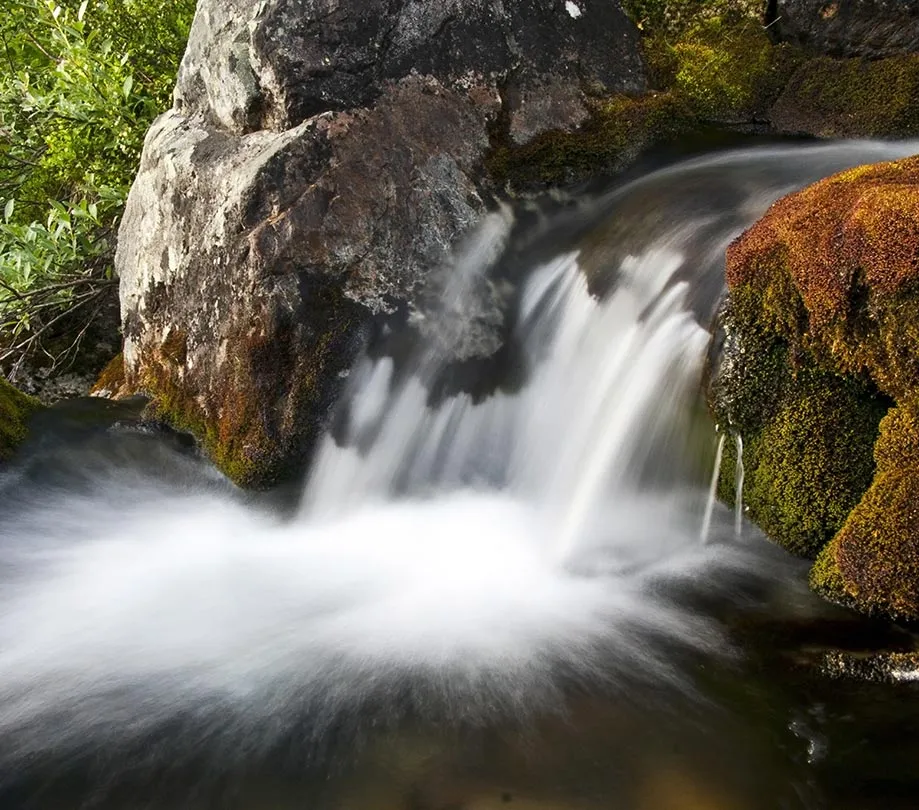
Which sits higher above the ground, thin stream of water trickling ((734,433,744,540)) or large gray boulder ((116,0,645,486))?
large gray boulder ((116,0,645,486))

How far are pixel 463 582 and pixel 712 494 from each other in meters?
1.35

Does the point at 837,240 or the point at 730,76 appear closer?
the point at 837,240

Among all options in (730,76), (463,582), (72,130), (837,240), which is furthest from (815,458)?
(72,130)

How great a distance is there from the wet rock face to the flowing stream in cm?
123

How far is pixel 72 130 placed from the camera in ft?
26.7

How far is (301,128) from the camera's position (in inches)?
223

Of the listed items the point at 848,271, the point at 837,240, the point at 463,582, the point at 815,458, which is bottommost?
the point at 463,582

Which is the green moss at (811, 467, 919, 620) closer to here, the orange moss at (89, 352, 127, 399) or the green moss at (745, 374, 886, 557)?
the green moss at (745, 374, 886, 557)

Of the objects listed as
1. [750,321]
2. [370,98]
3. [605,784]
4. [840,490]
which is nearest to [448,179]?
[370,98]

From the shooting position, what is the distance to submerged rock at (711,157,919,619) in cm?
340

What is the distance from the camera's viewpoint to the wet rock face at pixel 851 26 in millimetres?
6383

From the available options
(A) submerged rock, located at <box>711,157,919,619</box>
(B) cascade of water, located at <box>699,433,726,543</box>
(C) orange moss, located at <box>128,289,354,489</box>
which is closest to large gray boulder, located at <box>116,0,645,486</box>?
(C) orange moss, located at <box>128,289,354,489</box>

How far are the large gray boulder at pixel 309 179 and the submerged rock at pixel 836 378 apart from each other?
6.92ft

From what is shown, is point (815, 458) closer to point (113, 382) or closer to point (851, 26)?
point (851, 26)
